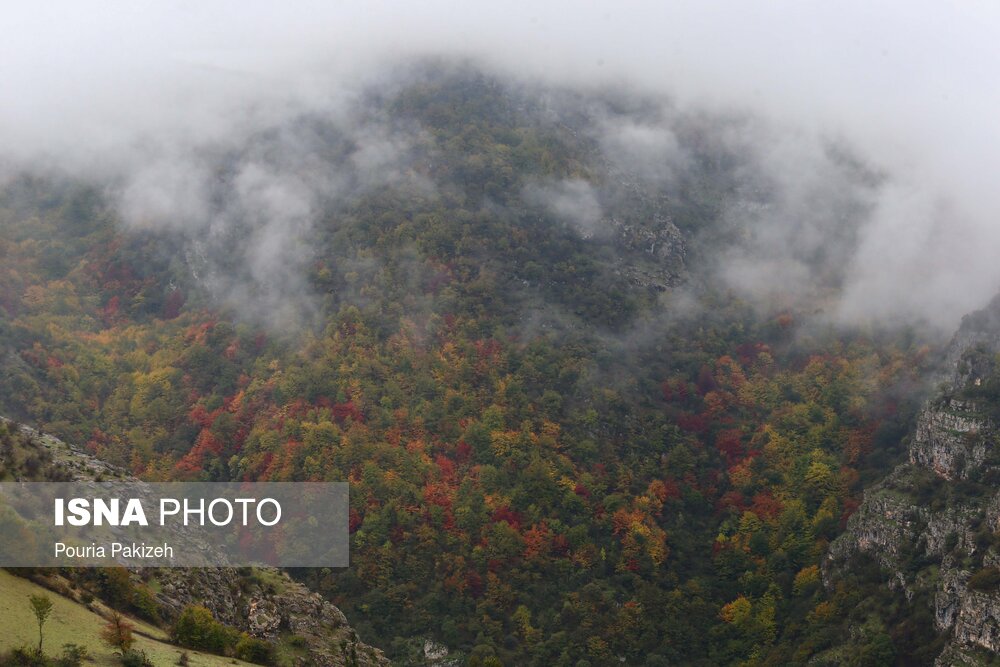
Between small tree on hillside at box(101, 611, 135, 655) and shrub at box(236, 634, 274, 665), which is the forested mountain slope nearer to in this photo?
shrub at box(236, 634, 274, 665)

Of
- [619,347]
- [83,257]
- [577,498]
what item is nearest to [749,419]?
[619,347]

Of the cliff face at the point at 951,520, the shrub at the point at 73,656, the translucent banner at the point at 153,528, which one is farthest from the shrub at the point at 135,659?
the cliff face at the point at 951,520

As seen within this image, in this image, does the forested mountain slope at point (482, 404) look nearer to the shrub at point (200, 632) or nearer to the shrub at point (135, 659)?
the shrub at point (200, 632)

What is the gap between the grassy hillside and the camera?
5653 centimetres

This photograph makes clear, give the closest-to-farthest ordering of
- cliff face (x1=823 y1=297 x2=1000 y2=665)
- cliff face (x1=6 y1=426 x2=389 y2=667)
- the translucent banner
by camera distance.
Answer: the translucent banner
cliff face (x1=6 y1=426 x2=389 y2=667)
cliff face (x1=823 y1=297 x2=1000 y2=665)

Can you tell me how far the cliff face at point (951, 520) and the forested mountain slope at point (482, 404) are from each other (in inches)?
393

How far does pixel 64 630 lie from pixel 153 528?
25622 millimetres

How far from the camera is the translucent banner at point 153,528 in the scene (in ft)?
230

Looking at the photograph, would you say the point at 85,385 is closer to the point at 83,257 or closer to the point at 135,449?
the point at 135,449

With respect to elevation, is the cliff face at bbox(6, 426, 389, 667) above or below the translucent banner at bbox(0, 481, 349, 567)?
below

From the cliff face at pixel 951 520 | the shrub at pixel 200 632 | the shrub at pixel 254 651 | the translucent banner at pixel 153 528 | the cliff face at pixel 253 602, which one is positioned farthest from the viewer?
the cliff face at pixel 951 520

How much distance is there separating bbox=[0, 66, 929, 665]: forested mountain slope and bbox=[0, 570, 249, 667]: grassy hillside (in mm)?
62259

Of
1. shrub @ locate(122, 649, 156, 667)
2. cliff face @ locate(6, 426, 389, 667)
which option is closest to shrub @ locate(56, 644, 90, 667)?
shrub @ locate(122, 649, 156, 667)

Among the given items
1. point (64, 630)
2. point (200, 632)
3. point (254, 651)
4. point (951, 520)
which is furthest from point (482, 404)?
point (64, 630)
